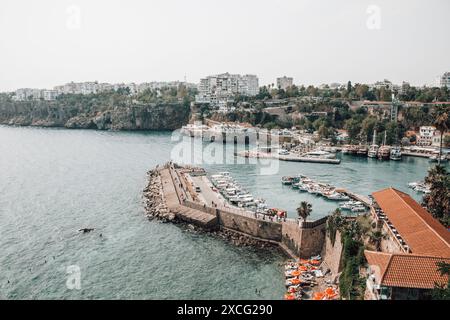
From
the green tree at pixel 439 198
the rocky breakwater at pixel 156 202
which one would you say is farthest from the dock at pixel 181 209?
the green tree at pixel 439 198

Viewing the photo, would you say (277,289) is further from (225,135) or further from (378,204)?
(225,135)

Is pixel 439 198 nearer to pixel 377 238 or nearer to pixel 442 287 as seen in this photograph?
pixel 377 238

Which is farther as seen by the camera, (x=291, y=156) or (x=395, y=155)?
(x=291, y=156)

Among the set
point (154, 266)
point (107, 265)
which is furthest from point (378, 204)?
point (107, 265)

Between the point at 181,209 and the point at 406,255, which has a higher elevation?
the point at 406,255

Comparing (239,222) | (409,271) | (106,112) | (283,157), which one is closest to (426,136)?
(283,157)

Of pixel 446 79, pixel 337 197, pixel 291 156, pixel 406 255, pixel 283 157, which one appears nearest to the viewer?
pixel 406 255

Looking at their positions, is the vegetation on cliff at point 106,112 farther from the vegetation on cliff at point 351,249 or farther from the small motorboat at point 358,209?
the vegetation on cliff at point 351,249
